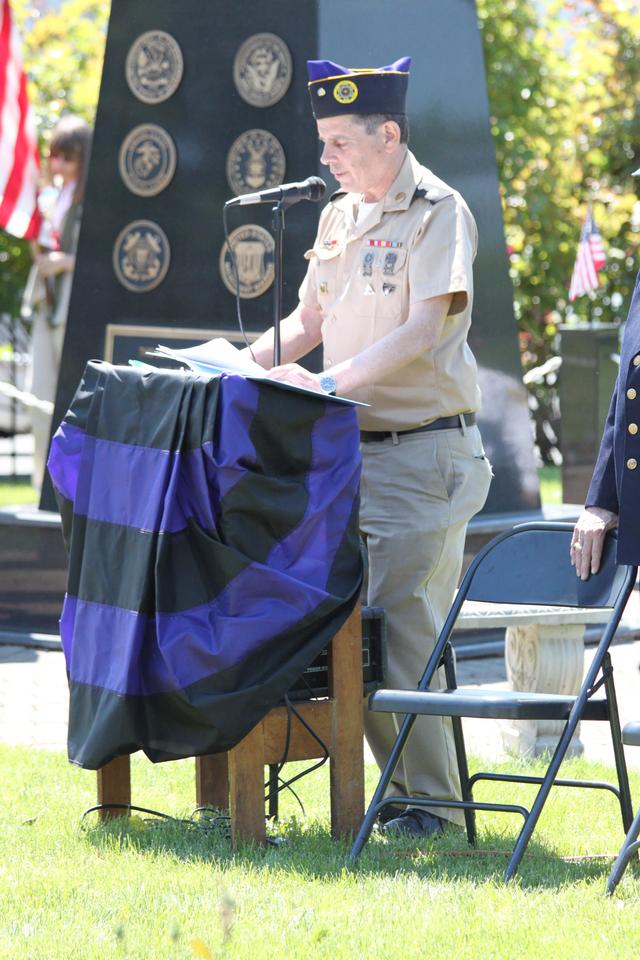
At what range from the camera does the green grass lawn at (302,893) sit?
149 inches

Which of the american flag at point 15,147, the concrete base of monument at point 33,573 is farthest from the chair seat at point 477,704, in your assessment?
the american flag at point 15,147

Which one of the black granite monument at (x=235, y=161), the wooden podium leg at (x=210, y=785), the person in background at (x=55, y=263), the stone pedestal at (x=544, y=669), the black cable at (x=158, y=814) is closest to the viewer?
the black cable at (x=158, y=814)

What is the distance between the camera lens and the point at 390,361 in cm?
494

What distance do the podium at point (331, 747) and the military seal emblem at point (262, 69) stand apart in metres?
3.94

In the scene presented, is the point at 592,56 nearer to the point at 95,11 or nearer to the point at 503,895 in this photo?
the point at 95,11

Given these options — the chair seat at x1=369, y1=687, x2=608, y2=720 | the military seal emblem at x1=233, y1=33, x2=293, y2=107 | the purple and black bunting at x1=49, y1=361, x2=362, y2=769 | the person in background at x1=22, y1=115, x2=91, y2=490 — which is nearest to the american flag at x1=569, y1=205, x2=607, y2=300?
the person in background at x1=22, y1=115, x2=91, y2=490

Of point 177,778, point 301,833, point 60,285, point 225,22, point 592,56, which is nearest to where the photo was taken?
point 301,833

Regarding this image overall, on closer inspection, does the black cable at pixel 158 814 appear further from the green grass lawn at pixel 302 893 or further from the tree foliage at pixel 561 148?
the tree foliage at pixel 561 148

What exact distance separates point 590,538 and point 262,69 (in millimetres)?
4162

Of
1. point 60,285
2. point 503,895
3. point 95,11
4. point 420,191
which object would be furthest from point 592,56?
point 503,895

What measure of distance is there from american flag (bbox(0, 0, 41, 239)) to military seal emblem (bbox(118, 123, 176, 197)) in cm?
170

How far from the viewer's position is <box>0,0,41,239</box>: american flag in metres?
10.2

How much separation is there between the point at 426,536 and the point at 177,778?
1.44 m

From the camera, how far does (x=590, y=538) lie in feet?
15.3
